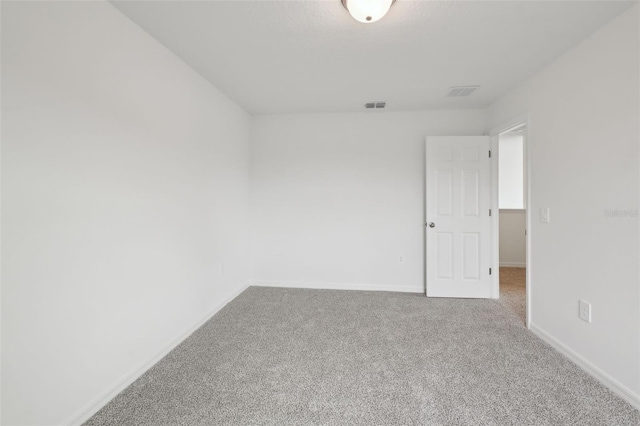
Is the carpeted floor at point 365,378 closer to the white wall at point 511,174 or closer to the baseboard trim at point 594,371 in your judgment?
the baseboard trim at point 594,371

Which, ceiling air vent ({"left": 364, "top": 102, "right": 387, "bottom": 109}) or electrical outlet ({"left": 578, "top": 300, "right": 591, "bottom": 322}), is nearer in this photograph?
electrical outlet ({"left": 578, "top": 300, "right": 591, "bottom": 322})

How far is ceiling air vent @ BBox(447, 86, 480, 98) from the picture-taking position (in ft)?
8.98

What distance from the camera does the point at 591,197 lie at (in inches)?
72.7

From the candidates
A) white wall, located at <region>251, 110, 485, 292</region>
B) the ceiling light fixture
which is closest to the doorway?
white wall, located at <region>251, 110, 485, 292</region>

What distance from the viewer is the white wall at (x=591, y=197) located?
1604mm

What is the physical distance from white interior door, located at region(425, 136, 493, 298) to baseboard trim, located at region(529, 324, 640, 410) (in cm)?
96

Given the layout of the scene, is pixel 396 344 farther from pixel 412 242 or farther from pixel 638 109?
pixel 638 109

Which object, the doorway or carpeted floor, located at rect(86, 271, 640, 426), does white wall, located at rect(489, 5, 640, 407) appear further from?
the doorway

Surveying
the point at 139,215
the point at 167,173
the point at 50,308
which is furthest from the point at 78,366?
the point at 167,173

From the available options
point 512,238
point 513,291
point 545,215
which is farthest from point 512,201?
point 545,215

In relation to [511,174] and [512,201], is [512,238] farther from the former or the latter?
[511,174]

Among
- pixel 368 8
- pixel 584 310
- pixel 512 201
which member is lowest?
pixel 584 310

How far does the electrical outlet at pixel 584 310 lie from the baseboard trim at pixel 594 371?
0.95 ft

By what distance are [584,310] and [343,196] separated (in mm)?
2498
